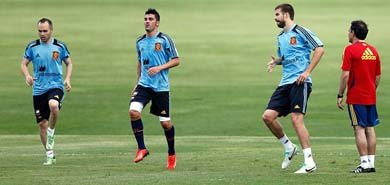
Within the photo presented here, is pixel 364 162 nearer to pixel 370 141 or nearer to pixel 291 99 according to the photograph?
pixel 370 141

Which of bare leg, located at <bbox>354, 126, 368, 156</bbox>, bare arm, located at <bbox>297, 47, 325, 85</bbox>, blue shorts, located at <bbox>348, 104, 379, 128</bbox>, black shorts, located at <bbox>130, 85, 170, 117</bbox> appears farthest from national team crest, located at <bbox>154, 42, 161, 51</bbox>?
bare leg, located at <bbox>354, 126, 368, 156</bbox>

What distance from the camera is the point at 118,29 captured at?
4897cm

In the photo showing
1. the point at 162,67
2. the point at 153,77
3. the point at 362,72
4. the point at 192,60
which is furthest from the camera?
the point at 192,60

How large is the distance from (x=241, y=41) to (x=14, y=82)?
11.1m

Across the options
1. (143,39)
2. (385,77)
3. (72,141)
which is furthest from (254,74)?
(143,39)

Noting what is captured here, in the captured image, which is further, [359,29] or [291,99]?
[291,99]

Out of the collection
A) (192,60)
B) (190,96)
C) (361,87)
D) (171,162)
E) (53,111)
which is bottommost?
(190,96)

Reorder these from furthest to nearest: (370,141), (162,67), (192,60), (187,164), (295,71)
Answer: (192,60)
(187,164)
(162,67)
(295,71)
(370,141)

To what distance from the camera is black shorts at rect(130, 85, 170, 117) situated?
15.9 m

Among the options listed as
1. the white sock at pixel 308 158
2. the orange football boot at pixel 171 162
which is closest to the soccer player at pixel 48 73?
the orange football boot at pixel 171 162

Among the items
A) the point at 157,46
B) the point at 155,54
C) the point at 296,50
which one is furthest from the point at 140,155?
the point at 296,50

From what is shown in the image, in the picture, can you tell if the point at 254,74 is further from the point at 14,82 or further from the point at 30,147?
the point at 30,147

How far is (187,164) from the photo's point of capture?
16375 millimetres

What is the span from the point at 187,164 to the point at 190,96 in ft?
69.1
